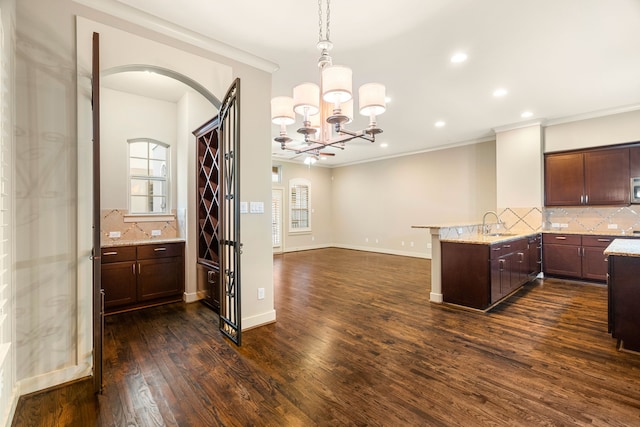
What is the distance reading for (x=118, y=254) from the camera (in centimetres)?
368

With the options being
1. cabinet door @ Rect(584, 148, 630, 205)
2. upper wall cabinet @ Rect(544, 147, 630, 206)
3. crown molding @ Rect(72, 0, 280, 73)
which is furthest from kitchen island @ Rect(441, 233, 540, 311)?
crown molding @ Rect(72, 0, 280, 73)

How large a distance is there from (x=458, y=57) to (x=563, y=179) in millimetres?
3814

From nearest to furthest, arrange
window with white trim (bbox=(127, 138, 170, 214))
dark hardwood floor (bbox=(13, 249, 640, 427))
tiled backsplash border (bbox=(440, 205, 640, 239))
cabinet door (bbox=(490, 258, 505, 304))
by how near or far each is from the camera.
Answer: dark hardwood floor (bbox=(13, 249, 640, 427)) < cabinet door (bbox=(490, 258, 505, 304)) < window with white trim (bbox=(127, 138, 170, 214)) < tiled backsplash border (bbox=(440, 205, 640, 239))

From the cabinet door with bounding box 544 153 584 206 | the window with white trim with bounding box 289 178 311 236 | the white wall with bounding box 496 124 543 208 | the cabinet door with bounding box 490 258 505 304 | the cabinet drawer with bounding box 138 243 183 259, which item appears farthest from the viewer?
the window with white trim with bounding box 289 178 311 236

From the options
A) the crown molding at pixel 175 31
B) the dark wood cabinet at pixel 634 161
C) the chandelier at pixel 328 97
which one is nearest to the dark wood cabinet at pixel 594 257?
the dark wood cabinet at pixel 634 161

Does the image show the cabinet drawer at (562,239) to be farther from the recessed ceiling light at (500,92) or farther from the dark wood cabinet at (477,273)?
the recessed ceiling light at (500,92)

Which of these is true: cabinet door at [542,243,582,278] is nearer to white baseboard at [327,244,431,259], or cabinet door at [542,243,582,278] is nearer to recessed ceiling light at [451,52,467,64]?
white baseboard at [327,244,431,259]

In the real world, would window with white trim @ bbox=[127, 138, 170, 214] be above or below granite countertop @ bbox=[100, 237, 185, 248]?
above

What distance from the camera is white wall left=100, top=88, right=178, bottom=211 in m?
4.20

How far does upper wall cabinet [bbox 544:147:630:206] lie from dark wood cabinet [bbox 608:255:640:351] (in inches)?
126

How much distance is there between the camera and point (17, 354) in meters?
2.04

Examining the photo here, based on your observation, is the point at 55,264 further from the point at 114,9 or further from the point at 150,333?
the point at 114,9

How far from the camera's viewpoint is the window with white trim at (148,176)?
178 inches

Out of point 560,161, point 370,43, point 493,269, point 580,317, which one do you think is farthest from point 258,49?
point 560,161
